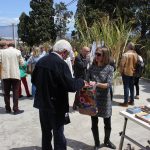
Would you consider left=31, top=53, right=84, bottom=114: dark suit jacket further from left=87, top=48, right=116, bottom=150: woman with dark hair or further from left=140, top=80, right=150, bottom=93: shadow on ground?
left=140, top=80, right=150, bottom=93: shadow on ground

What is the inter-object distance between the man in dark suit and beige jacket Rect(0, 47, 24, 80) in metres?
3.17

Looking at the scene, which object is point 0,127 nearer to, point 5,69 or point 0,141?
point 0,141

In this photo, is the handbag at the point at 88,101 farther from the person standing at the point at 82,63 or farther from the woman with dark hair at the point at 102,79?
the person standing at the point at 82,63

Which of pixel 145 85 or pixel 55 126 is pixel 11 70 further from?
pixel 145 85

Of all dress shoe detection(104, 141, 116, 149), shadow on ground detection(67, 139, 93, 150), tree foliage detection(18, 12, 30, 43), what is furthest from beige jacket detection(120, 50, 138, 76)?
tree foliage detection(18, 12, 30, 43)

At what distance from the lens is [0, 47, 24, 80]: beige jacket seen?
24.9 ft

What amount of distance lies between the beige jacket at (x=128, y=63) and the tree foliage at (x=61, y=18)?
28.6m

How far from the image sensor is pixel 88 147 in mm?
5594

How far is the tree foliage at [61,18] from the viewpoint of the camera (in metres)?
37.2

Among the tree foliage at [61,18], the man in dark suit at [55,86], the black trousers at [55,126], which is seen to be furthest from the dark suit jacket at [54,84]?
the tree foliage at [61,18]

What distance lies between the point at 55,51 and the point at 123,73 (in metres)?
4.35

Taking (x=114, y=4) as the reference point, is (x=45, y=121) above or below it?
below

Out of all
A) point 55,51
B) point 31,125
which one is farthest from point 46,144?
point 31,125

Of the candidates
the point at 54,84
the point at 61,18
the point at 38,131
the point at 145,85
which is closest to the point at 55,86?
the point at 54,84
